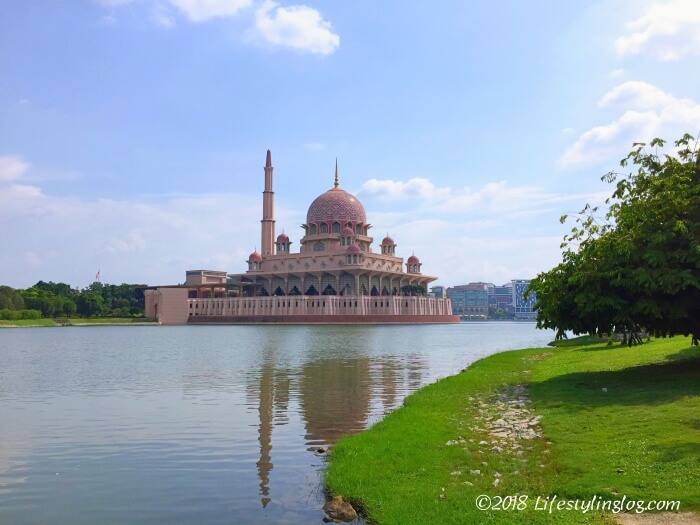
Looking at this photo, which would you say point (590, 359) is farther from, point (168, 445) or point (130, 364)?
point (130, 364)

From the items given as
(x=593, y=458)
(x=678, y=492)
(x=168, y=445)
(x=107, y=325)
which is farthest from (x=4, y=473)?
(x=107, y=325)

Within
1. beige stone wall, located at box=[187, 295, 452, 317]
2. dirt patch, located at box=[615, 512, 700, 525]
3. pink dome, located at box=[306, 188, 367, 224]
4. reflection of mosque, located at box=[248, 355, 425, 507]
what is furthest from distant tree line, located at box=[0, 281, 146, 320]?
dirt patch, located at box=[615, 512, 700, 525]

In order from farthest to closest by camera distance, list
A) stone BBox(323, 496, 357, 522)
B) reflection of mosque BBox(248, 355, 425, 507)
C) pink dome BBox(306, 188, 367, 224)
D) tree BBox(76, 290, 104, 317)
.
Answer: pink dome BBox(306, 188, 367, 224) → tree BBox(76, 290, 104, 317) → reflection of mosque BBox(248, 355, 425, 507) → stone BBox(323, 496, 357, 522)

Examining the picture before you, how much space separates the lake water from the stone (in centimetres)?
23

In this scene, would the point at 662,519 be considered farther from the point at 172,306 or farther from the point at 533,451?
the point at 172,306

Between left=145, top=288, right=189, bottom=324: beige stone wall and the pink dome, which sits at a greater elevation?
the pink dome

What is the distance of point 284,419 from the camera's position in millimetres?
14422

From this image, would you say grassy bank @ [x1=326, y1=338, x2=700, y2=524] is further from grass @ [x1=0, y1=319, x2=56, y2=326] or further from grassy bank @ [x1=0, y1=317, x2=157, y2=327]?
grassy bank @ [x1=0, y1=317, x2=157, y2=327]

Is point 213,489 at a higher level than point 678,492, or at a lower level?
lower

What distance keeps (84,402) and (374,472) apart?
454 inches

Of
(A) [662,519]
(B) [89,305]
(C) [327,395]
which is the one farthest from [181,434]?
(B) [89,305]

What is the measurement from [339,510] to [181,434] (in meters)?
6.27

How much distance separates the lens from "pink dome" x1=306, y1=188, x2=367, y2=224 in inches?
4001

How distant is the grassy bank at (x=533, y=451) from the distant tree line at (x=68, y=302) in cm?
8342
